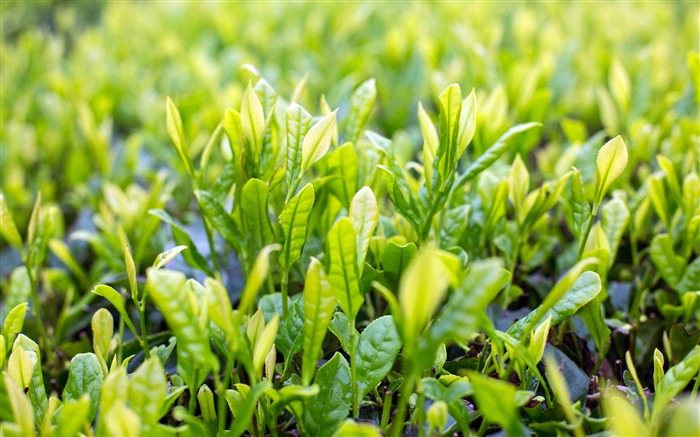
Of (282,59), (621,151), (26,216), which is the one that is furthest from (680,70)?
(26,216)

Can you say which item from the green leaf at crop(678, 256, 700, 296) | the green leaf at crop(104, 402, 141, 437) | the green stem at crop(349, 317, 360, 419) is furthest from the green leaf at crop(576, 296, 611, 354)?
the green leaf at crop(104, 402, 141, 437)

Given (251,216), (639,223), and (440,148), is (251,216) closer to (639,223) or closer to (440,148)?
(440,148)

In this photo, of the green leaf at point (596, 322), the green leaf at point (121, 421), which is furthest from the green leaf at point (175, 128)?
the green leaf at point (596, 322)

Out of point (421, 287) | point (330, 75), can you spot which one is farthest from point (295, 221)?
point (330, 75)

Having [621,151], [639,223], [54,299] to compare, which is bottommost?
Result: [54,299]

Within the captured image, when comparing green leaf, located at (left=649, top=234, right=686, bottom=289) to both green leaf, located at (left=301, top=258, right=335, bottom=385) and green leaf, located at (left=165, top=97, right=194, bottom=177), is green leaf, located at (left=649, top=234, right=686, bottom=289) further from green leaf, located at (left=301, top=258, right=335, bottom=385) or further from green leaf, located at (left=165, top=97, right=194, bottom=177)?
green leaf, located at (left=165, top=97, right=194, bottom=177)

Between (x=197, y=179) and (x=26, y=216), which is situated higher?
(x=197, y=179)

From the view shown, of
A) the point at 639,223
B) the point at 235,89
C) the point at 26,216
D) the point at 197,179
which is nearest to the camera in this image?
the point at 197,179
